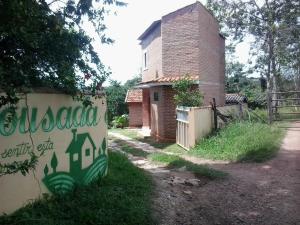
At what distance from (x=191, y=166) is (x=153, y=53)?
1260 cm

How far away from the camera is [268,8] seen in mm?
28312

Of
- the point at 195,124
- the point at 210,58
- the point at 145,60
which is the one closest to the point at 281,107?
the point at 210,58

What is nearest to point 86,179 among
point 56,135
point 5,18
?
point 56,135

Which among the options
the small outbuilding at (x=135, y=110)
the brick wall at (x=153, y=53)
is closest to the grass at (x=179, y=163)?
the brick wall at (x=153, y=53)

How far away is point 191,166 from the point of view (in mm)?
10375

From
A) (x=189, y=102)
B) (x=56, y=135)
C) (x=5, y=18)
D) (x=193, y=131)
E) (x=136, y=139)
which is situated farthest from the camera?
(x=136, y=139)

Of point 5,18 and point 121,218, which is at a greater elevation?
point 5,18

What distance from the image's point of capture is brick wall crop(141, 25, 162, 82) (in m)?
20.5

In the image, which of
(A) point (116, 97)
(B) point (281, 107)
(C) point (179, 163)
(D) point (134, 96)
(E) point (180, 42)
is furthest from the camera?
(D) point (134, 96)

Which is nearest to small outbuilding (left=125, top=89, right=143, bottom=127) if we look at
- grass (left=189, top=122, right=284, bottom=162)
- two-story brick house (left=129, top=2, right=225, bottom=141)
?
two-story brick house (left=129, top=2, right=225, bottom=141)

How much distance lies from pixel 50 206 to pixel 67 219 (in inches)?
13.4

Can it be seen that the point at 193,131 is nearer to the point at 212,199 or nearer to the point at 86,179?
the point at 212,199

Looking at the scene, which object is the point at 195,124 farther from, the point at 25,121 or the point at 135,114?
the point at 135,114

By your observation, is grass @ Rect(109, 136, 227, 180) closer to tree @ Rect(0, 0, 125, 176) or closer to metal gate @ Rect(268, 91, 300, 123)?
tree @ Rect(0, 0, 125, 176)
